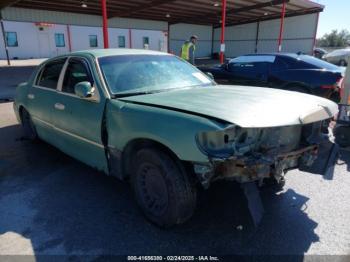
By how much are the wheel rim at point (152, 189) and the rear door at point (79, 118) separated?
60cm

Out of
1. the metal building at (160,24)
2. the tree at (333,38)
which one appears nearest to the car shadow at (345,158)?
the metal building at (160,24)

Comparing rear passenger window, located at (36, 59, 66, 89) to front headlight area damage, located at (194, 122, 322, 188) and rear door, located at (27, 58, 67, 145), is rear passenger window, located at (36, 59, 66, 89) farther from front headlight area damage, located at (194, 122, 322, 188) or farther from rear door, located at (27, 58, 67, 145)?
front headlight area damage, located at (194, 122, 322, 188)

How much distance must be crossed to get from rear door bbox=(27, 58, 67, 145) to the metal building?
15085 mm

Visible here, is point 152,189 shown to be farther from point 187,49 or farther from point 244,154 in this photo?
point 187,49

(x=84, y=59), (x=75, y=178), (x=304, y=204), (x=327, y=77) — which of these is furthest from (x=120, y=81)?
(x=327, y=77)

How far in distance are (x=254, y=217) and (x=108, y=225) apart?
1415mm

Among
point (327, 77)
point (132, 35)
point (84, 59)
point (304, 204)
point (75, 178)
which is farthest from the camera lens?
point (132, 35)

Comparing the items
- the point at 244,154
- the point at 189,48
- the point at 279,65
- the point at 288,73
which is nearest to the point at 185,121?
the point at 244,154

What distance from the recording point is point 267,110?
2473 millimetres

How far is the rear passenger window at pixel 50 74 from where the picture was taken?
402cm

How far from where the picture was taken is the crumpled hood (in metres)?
2.30

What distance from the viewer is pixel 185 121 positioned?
2330mm

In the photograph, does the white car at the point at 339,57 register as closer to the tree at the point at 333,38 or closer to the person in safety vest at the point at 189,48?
the person in safety vest at the point at 189,48

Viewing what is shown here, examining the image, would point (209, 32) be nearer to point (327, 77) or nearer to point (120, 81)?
point (327, 77)
